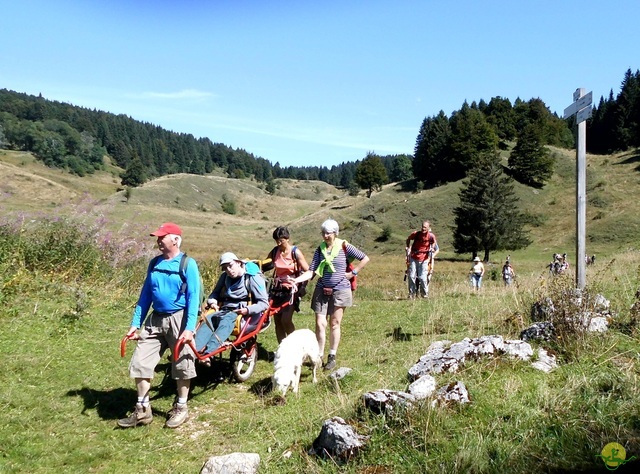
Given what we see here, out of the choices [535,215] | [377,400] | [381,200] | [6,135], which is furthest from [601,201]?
[6,135]

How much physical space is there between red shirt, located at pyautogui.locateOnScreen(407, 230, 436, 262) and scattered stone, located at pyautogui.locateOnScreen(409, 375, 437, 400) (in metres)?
7.76

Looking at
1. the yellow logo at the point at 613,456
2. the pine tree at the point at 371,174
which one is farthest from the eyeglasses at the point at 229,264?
the pine tree at the point at 371,174

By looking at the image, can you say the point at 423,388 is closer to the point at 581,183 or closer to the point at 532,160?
the point at 581,183

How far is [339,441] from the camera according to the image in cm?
359

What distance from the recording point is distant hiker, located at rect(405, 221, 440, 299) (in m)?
11.9

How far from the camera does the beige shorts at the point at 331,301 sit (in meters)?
6.41

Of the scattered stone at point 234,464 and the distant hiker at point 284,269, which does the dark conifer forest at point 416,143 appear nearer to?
the distant hiker at point 284,269

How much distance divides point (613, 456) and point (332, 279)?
13.0 ft

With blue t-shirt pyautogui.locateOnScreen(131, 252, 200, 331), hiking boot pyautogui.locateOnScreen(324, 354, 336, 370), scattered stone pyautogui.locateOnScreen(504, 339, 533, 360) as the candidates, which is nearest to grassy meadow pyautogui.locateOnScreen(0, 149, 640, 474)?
scattered stone pyautogui.locateOnScreen(504, 339, 533, 360)

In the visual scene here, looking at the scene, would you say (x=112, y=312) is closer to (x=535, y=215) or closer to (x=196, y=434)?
(x=196, y=434)

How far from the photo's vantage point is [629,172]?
5878cm

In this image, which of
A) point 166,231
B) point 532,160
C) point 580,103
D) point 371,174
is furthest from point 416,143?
point 166,231

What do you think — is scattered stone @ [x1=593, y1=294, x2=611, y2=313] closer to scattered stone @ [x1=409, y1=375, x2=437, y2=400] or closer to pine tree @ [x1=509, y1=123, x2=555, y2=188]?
scattered stone @ [x1=409, y1=375, x2=437, y2=400]

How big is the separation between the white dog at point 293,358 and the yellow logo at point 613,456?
3329 millimetres
